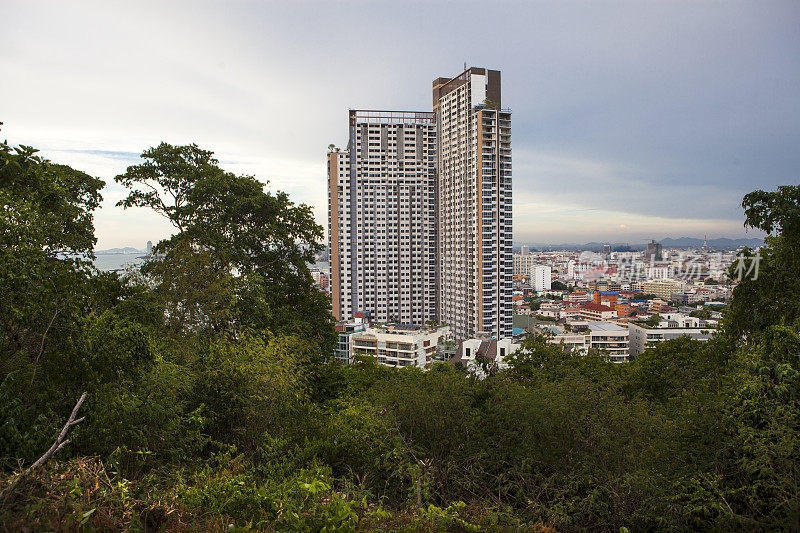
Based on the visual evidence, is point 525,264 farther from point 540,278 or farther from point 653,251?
point 653,251

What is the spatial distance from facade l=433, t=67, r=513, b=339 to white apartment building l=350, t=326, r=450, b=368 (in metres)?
7.84

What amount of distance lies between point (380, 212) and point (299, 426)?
36.3m

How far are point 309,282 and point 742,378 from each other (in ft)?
24.9

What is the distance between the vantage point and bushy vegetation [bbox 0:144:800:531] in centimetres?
291

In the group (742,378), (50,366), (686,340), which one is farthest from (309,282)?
(686,340)

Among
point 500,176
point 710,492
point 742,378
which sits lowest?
point 710,492

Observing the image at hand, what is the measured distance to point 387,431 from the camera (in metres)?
5.52

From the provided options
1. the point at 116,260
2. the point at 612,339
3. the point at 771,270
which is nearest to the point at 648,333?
the point at 612,339

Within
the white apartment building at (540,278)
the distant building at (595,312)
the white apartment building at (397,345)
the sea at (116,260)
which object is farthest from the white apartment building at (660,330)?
the sea at (116,260)

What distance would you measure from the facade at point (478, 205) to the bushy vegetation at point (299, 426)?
90.4ft

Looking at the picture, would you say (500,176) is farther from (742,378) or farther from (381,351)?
(742,378)

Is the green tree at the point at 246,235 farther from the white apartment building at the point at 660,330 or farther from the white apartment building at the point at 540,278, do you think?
the white apartment building at the point at 540,278

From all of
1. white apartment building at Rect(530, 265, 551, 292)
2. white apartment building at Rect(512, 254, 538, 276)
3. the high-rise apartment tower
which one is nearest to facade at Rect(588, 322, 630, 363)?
the high-rise apartment tower

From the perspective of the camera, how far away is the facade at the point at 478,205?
35344 mm
